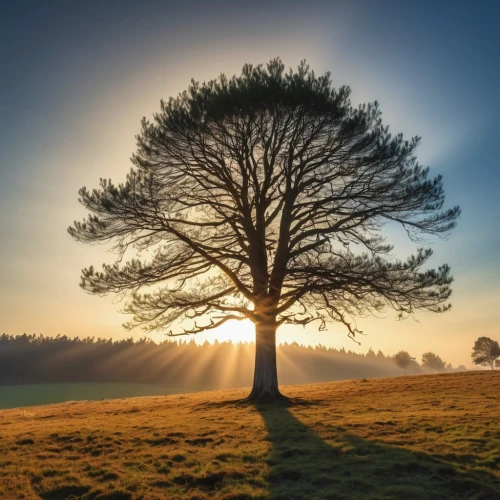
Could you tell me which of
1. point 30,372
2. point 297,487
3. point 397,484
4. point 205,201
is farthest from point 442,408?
point 30,372

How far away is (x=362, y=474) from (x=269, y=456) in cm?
211

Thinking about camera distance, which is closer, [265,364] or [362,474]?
[362,474]

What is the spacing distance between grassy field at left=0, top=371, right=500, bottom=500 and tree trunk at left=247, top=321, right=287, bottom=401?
282 cm

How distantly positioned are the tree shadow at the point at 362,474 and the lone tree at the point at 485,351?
76.1 meters

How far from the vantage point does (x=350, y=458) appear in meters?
7.91

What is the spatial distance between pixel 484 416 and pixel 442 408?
2.24 m

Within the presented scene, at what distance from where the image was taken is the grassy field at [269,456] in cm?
653

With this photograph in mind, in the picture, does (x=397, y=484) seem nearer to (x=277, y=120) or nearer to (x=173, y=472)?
(x=173, y=472)

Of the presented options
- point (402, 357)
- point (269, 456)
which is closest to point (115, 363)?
point (402, 357)

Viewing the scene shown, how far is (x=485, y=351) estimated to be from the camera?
2923 inches

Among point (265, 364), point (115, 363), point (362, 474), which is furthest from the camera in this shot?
point (115, 363)

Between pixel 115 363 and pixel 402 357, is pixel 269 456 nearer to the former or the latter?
pixel 115 363

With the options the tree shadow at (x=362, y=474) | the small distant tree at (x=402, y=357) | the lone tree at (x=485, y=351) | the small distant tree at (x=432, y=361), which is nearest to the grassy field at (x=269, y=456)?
the tree shadow at (x=362, y=474)

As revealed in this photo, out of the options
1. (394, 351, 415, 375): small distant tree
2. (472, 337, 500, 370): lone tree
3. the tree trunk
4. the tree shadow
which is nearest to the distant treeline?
(394, 351, 415, 375): small distant tree
